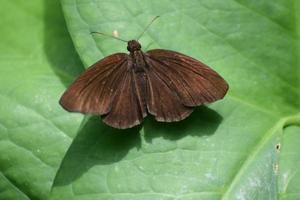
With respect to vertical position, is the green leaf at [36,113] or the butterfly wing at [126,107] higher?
the butterfly wing at [126,107]

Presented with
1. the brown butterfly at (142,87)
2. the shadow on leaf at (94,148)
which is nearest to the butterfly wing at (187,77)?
the brown butterfly at (142,87)

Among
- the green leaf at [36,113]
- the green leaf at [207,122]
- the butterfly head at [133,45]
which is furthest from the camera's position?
the green leaf at [36,113]

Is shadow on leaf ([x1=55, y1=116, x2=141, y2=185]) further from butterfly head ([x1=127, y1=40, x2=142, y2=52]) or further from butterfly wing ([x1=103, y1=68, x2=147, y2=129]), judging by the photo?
butterfly head ([x1=127, y1=40, x2=142, y2=52])

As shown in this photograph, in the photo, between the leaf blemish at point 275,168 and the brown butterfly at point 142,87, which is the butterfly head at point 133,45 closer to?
the brown butterfly at point 142,87

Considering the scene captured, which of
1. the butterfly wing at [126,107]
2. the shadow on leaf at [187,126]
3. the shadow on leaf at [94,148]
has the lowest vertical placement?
the shadow on leaf at [94,148]

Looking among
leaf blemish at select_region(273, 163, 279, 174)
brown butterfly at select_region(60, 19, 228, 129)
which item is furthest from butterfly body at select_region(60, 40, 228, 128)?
leaf blemish at select_region(273, 163, 279, 174)

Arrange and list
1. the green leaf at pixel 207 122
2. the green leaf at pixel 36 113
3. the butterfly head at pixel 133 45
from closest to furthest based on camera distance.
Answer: the green leaf at pixel 207 122 → the butterfly head at pixel 133 45 → the green leaf at pixel 36 113

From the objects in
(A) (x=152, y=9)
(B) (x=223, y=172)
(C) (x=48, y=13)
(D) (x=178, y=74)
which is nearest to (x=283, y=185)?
(B) (x=223, y=172)

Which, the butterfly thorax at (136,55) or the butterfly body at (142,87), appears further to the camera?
the butterfly thorax at (136,55)
